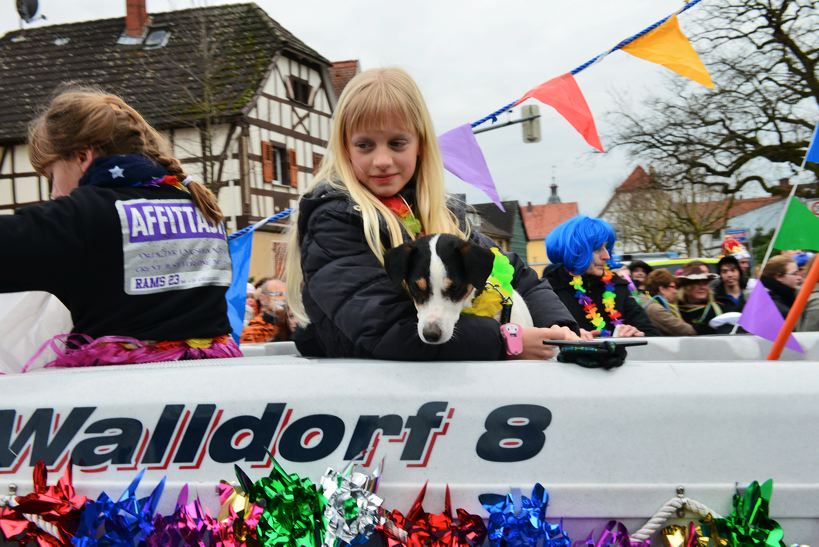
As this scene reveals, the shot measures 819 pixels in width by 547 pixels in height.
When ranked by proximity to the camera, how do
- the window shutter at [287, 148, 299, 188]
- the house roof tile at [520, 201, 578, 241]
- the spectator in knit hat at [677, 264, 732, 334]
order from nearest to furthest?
the spectator in knit hat at [677, 264, 732, 334] < the window shutter at [287, 148, 299, 188] < the house roof tile at [520, 201, 578, 241]

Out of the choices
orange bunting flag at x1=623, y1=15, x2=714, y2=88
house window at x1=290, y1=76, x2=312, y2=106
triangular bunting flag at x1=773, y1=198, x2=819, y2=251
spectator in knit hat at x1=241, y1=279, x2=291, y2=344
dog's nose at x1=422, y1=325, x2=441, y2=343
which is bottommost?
spectator in knit hat at x1=241, y1=279, x2=291, y2=344

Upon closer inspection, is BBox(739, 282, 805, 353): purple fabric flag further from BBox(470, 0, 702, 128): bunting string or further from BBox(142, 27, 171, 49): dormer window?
BBox(142, 27, 171, 49): dormer window

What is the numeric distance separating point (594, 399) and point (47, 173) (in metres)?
1.87

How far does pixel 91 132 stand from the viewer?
2.22m

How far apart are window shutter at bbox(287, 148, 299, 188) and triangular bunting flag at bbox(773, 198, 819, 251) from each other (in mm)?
19050

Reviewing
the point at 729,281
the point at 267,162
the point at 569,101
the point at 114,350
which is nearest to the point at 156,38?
the point at 267,162

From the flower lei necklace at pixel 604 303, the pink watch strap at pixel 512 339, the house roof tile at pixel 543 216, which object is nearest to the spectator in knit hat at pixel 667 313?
the flower lei necklace at pixel 604 303

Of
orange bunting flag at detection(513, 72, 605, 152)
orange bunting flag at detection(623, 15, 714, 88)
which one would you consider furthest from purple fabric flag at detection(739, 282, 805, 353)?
orange bunting flag at detection(513, 72, 605, 152)

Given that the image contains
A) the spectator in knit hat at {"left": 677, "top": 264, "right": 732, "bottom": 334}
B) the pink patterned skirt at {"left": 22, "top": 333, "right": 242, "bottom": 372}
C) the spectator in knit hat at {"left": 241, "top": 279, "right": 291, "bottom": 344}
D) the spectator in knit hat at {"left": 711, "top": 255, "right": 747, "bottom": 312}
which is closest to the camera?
the pink patterned skirt at {"left": 22, "top": 333, "right": 242, "bottom": 372}

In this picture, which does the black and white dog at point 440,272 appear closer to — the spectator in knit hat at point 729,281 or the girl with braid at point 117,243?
the girl with braid at point 117,243

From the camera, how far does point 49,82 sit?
20.7m

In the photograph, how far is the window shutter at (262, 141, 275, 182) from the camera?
19594 mm

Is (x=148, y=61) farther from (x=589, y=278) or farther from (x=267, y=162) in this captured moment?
(x=589, y=278)

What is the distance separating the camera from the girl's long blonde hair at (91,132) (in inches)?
87.4
